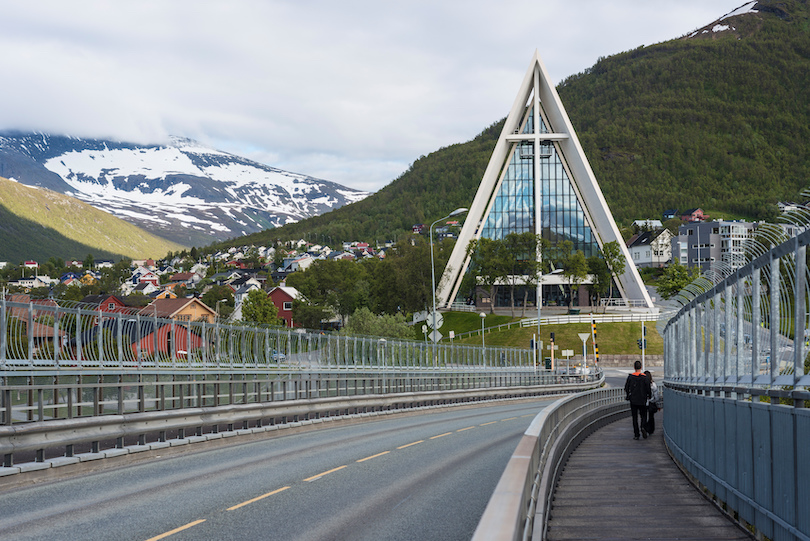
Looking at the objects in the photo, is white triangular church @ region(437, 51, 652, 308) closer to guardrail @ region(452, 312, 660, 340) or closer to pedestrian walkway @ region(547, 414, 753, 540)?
guardrail @ region(452, 312, 660, 340)

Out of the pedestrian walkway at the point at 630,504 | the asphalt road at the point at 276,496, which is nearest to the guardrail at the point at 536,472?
the pedestrian walkway at the point at 630,504

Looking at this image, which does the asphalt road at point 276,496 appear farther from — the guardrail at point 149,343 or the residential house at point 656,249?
the residential house at point 656,249

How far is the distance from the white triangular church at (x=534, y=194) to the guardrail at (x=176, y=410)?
7735 cm

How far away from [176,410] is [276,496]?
19.0 ft

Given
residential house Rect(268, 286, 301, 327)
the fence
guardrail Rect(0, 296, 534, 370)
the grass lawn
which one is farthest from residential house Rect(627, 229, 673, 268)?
the fence

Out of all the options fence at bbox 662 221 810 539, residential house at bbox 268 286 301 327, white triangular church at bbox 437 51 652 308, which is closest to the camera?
fence at bbox 662 221 810 539

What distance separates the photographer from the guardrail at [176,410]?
509 inches

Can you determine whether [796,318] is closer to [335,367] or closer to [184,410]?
[184,410]

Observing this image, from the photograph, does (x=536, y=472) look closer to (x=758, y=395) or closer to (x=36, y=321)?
(x=758, y=395)

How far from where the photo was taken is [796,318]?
24.5ft

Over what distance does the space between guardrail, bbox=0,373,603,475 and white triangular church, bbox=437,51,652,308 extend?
77346mm

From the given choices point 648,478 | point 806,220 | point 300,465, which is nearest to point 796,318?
point 806,220

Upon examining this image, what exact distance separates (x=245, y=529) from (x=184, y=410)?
26.3 ft

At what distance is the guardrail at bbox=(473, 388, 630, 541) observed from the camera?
4848 mm
